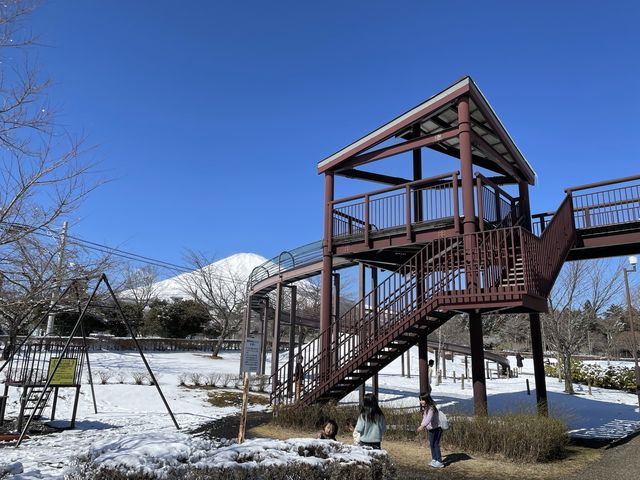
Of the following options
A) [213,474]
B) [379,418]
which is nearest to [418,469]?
[379,418]

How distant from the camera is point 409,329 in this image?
11.5 m

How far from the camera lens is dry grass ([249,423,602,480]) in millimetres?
8250

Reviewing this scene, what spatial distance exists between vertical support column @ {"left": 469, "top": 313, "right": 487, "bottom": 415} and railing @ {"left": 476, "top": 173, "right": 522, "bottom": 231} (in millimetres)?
2437

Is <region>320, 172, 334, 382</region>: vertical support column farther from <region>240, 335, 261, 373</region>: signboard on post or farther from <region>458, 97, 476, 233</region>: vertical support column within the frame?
<region>458, 97, 476, 233</region>: vertical support column

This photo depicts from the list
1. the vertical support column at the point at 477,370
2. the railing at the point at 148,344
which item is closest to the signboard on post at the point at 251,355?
the vertical support column at the point at 477,370

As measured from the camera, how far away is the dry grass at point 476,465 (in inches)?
325

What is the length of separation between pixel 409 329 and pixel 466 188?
381 cm

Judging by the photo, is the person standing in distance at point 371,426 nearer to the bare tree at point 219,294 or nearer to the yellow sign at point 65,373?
the yellow sign at point 65,373

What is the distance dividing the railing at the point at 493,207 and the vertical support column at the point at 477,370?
7.99 feet

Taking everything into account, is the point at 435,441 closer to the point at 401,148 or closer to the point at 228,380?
the point at 401,148

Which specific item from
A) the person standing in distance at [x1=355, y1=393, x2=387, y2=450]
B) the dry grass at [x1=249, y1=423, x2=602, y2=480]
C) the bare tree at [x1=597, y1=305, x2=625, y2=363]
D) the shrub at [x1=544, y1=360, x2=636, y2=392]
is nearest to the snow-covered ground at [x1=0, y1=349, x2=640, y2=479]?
the dry grass at [x1=249, y1=423, x2=602, y2=480]

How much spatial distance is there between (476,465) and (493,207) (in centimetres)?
720

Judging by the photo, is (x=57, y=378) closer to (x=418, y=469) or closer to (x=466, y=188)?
(x=418, y=469)

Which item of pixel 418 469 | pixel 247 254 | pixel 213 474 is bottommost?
pixel 418 469
